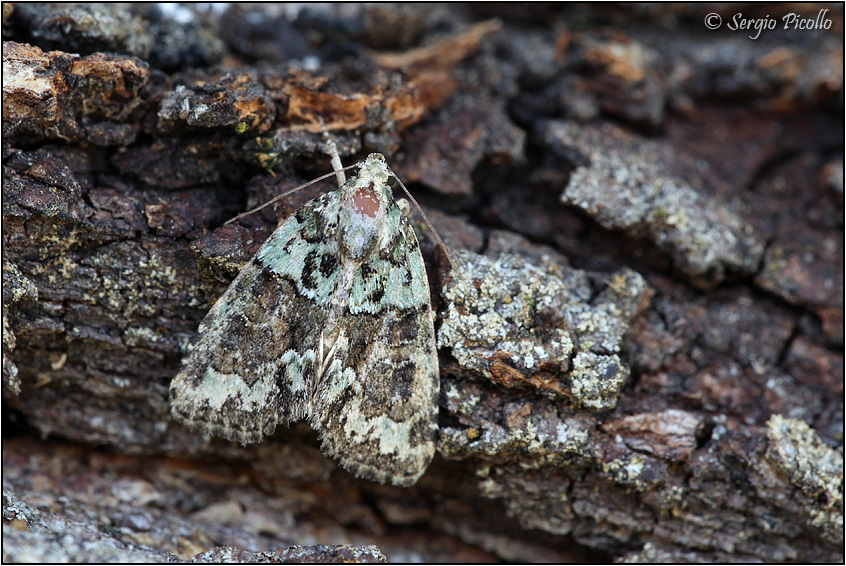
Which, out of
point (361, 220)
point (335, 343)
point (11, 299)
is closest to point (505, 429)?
point (335, 343)

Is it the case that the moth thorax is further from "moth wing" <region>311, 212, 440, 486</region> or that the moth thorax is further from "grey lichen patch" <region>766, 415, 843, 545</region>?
"grey lichen patch" <region>766, 415, 843, 545</region>

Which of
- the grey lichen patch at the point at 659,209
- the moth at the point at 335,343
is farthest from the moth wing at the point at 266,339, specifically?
the grey lichen patch at the point at 659,209

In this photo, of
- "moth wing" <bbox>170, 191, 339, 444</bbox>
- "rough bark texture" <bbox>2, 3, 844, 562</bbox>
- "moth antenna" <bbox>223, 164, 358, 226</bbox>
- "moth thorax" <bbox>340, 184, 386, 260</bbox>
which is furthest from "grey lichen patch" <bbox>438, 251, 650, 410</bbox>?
"moth antenna" <bbox>223, 164, 358, 226</bbox>

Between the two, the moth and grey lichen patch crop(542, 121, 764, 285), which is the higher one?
grey lichen patch crop(542, 121, 764, 285)

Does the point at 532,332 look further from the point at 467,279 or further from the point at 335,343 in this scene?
the point at 335,343

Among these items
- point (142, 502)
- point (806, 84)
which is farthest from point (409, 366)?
point (806, 84)
